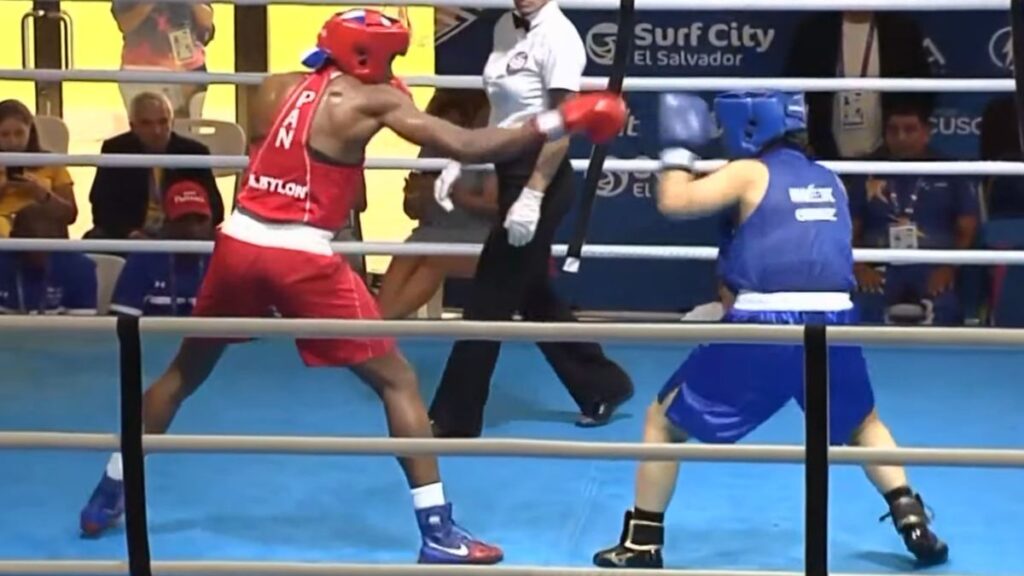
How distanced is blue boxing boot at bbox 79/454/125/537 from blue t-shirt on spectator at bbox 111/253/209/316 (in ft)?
7.23

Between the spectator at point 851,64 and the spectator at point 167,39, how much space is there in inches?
82.6

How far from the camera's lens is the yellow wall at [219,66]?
7035 millimetres

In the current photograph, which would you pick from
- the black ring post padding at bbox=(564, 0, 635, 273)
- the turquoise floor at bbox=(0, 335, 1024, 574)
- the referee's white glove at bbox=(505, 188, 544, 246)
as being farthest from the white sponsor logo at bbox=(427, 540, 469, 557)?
the referee's white glove at bbox=(505, 188, 544, 246)

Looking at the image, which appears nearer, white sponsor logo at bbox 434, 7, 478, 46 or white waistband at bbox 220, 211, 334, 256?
white waistband at bbox 220, 211, 334, 256

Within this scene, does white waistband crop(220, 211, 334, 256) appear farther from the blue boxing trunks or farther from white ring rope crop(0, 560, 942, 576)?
white ring rope crop(0, 560, 942, 576)

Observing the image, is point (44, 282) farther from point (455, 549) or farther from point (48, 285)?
point (455, 549)

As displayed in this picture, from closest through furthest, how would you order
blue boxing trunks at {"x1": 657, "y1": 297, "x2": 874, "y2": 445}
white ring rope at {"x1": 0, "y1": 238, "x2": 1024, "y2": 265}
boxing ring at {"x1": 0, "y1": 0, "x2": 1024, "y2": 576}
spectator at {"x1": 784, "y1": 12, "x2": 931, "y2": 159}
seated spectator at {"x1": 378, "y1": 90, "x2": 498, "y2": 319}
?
blue boxing trunks at {"x1": 657, "y1": 297, "x2": 874, "y2": 445} → boxing ring at {"x1": 0, "y1": 0, "x2": 1024, "y2": 576} → white ring rope at {"x1": 0, "y1": 238, "x2": 1024, "y2": 265} → seated spectator at {"x1": 378, "y1": 90, "x2": 498, "y2": 319} → spectator at {"x1": 784, "y1": 12, "x2": 931, "y2": 159}

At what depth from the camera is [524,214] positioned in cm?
398

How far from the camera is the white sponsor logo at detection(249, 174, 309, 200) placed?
3.37 m

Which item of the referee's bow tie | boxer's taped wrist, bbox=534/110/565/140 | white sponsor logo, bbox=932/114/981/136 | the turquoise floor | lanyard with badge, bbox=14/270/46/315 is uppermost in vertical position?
the referee's bow tie

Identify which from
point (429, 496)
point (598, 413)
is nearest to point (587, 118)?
point (429, 496)

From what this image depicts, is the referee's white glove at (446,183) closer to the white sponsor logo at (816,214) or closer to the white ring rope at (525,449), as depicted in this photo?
the white sponsor logo at (816,214)

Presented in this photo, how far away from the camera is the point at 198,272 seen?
5.77 meters

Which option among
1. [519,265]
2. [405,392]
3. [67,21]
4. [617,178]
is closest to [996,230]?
[617,178]
